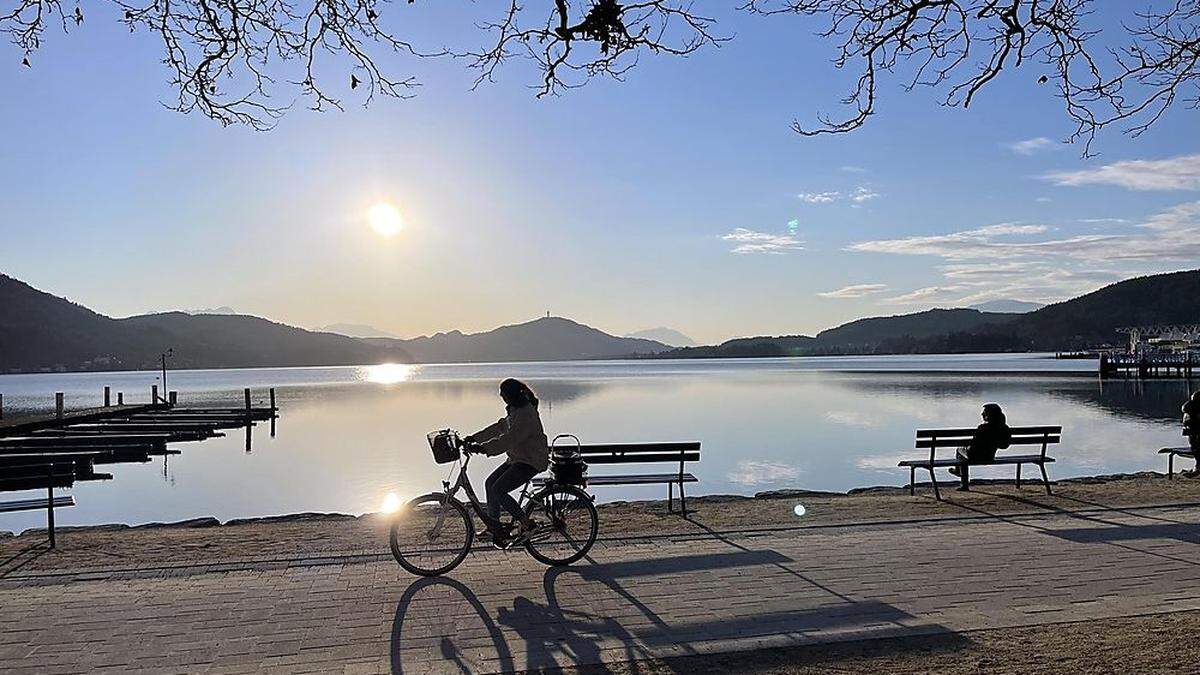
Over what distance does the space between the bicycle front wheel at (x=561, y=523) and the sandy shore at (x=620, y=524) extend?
1261 millimetres

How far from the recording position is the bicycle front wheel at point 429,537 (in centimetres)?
763

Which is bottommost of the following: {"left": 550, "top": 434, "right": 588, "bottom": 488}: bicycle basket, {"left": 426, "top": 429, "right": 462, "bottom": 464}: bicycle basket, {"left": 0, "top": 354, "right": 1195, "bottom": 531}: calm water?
{"left": 0, "top": 354, "right": 1195, "bottom": 531}: calm water

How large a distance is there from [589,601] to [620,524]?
329 cm

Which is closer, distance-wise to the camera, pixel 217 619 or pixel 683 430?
pixel 217 619

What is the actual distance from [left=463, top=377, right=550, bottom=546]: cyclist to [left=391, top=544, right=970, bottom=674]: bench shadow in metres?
0.79

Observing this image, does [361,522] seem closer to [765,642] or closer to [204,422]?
[765,642]

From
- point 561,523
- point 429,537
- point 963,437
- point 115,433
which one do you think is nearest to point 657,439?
point 963,437

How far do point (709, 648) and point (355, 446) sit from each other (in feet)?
97.7

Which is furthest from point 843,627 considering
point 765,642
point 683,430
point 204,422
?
point 204,422

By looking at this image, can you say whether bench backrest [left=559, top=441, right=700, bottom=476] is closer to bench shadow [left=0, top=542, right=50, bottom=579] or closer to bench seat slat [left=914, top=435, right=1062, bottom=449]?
bench seat slat [left=914, top=435, right=1062, bottom=449]

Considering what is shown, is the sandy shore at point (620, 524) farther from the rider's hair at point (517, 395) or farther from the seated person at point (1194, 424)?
the rider's hair at point (517, 395)

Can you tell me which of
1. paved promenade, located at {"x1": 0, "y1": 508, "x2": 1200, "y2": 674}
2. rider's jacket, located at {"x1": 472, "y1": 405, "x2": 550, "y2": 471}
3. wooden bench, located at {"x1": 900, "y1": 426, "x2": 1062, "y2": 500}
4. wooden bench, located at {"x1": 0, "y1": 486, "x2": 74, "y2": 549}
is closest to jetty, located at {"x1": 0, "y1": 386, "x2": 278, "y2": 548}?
wooden bench, located at {"x1": 0, "y1": 486, "x2": 74, "y2": 549}

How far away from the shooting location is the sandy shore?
28.8 ft

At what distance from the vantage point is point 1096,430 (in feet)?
109
